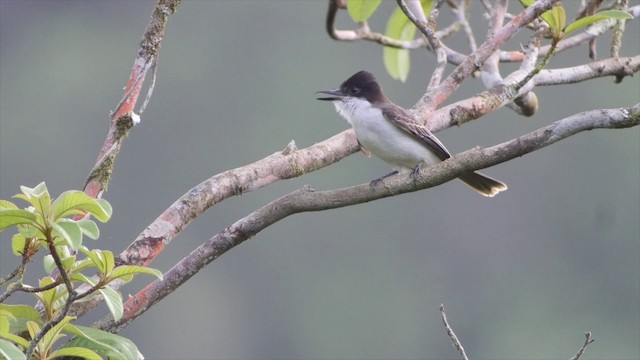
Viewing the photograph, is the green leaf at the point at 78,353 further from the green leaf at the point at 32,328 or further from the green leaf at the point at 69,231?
the green leaf at the point at 69,231

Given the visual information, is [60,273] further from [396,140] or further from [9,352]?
[396,140]

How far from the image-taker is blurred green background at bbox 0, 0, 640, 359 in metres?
29.2

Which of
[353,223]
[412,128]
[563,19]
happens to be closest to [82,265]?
[563,19]

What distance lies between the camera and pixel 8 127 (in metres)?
32.0

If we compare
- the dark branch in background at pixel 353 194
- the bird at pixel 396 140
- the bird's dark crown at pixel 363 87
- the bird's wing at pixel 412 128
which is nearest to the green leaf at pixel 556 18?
the bird's wing at pixel 412 128

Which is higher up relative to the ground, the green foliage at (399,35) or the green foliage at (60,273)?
the green foliage at (399,35)

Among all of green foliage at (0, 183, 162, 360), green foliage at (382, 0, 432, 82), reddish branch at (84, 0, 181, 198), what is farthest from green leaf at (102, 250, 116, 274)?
green foliage at (382, 0, 432, 82)

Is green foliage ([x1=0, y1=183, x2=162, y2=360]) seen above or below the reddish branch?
below

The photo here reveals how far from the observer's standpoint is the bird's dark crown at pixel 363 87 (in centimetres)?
644

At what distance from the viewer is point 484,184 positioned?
19.6 ft

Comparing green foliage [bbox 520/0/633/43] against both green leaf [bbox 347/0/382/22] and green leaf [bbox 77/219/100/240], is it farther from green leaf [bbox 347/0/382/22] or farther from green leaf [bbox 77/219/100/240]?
green leaf [bbox 77/219/100/240]

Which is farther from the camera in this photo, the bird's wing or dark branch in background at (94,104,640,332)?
the bird's wing

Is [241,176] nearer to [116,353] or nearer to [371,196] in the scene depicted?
[371,196]

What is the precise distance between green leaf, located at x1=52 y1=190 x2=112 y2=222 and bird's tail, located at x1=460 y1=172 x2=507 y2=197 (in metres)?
2.86
